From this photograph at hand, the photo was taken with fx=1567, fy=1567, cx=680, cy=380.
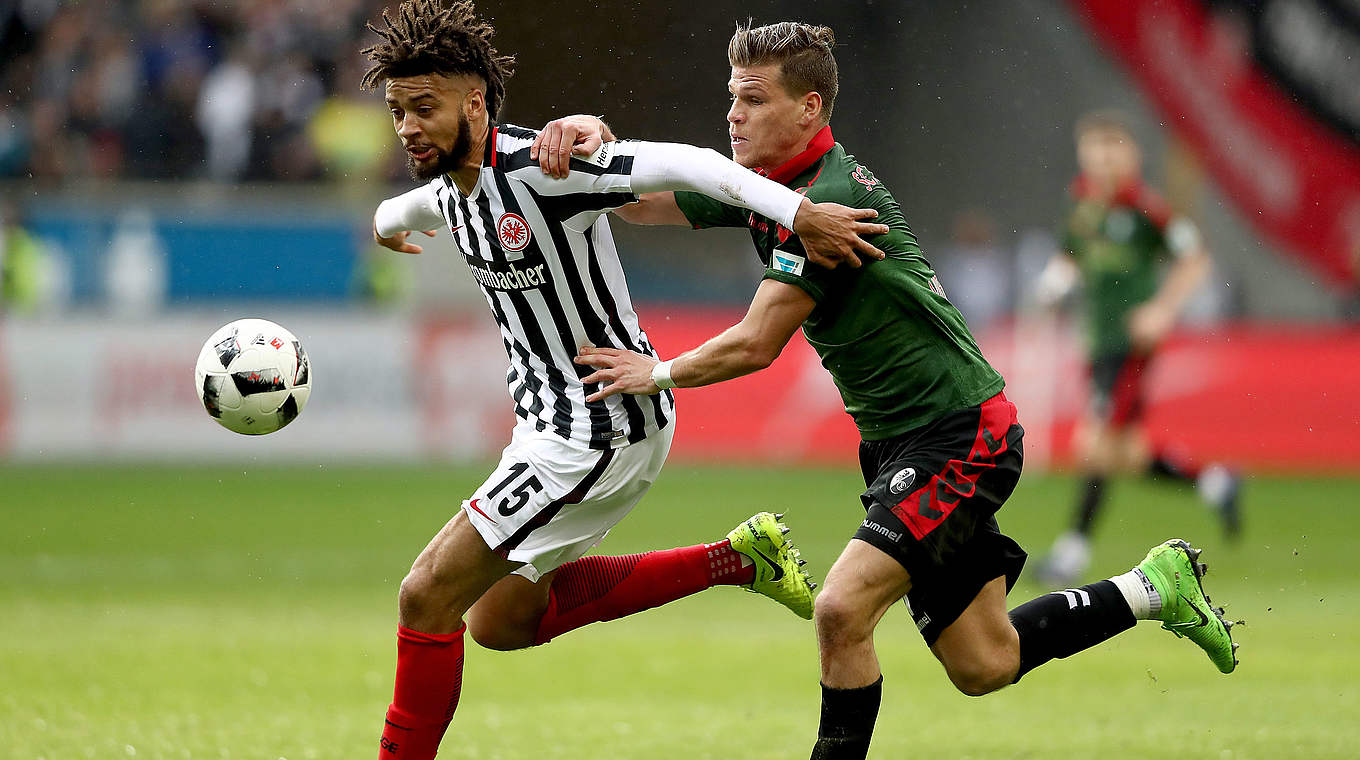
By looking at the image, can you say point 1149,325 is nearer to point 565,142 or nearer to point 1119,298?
point 1119,298

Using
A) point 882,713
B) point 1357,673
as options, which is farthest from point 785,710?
point 1357,673

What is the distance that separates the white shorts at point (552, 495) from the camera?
4.74 metres

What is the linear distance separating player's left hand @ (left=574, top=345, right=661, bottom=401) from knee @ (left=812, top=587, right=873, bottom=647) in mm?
845

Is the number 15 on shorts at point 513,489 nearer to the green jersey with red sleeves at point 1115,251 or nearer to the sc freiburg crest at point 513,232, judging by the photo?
the sc freiburg crest at point 513,232

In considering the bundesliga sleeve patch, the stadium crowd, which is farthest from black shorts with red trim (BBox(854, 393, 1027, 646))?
the stadium crowd

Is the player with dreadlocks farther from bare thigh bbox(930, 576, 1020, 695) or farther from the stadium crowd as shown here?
the stadium crowd

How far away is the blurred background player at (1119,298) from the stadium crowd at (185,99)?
30.1 feet

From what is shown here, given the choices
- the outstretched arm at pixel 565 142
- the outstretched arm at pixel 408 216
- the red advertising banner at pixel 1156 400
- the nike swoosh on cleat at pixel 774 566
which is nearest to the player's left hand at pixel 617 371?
the outstretched arm at pixel 565 142

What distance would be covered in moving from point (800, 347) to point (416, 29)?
10.2 meters

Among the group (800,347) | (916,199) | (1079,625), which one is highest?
(916,199)

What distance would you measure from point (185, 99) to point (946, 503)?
47.4 ft

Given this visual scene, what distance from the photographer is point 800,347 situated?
14680 mm

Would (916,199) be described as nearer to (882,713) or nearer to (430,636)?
(882,713)

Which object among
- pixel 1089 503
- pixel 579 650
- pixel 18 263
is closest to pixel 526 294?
pixel 579 650
